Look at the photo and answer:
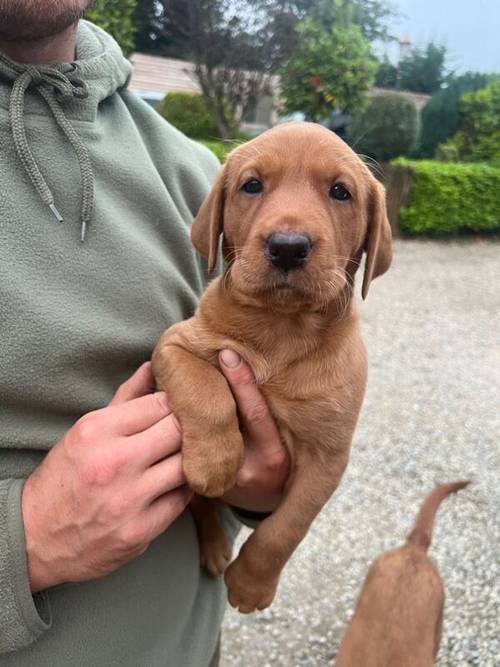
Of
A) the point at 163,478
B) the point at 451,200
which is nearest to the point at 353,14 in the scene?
the point at 451,200

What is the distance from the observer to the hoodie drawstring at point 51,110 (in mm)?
1469

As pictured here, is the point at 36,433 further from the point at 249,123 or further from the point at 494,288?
the point at 249,123

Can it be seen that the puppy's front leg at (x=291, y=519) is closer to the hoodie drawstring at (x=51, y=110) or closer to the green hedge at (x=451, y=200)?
the hoodie drawstring at (x=51, y=110)

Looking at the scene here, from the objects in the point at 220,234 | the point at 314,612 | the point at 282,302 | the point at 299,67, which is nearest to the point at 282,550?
the point at 282,302

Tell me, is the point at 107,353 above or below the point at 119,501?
above

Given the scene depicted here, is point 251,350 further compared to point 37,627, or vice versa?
point 251,350

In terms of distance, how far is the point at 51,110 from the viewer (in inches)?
61.8

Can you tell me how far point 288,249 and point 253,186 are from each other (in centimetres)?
35

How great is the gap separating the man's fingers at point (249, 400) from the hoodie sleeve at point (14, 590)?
595 mm

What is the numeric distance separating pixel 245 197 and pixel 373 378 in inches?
205

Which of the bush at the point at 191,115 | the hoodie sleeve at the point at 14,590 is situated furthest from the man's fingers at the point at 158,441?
the bush at the point at 191,115

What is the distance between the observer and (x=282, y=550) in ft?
5.87

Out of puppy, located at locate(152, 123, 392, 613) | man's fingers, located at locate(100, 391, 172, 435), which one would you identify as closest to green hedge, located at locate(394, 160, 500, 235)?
puppy, located at locate(152, 123, 392, 613)

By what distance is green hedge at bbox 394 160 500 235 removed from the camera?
41.9ft
